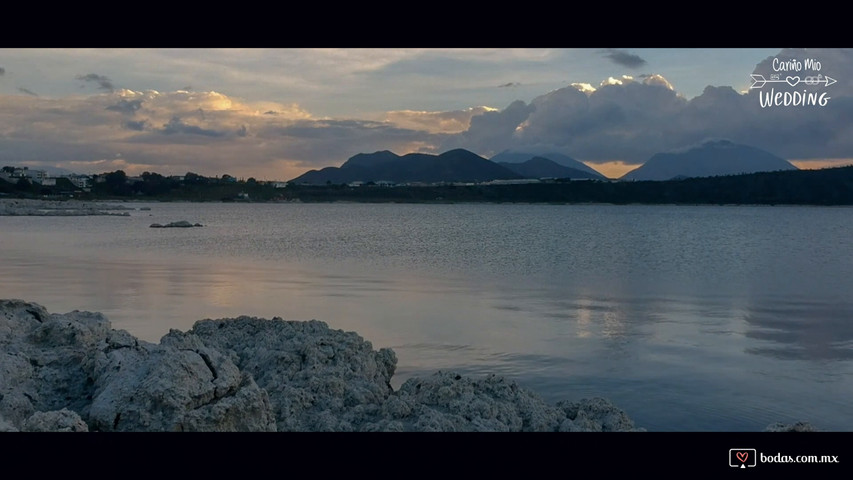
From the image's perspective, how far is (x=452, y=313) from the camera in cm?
1325

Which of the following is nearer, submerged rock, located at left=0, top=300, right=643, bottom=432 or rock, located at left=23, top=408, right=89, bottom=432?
rock, located at left=23, top=408, right=89, bottom=432

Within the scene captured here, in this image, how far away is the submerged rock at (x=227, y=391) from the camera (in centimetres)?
524

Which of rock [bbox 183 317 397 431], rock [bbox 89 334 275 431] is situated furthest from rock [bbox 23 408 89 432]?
rock [bbox 183 317 397 431]

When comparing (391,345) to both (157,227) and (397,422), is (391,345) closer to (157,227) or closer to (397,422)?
(397,422)

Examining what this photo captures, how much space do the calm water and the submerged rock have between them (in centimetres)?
145

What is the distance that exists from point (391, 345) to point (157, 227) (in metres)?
38.5

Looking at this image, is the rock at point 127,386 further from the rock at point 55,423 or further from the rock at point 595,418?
the rock at point 595,418

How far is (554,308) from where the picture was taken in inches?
557

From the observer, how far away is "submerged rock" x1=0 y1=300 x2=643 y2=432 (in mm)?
5242

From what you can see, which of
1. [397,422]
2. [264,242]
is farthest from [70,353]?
[264,242]

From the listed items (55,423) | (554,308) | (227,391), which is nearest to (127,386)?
(55,423)

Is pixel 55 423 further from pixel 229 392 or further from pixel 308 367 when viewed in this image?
pixel 308 367

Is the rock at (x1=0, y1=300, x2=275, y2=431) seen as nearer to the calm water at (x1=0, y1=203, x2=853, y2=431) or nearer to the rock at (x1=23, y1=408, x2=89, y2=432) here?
the rock at (x1=23, y1=408, x2=89, y2=432)
